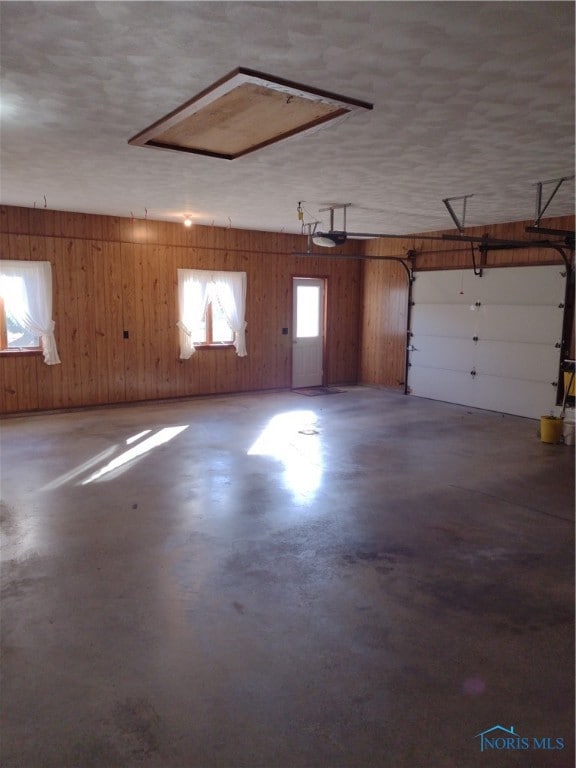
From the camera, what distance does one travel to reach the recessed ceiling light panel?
2838 mm

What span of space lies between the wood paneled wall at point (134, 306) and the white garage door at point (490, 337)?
2.22 metres

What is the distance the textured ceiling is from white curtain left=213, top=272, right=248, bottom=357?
2.84 meters

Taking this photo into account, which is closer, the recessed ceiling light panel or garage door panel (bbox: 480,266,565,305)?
the recessed ceiling light panel

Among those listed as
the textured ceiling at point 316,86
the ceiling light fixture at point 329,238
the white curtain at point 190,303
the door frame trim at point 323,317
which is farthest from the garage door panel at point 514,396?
the white curtain at point 190,303

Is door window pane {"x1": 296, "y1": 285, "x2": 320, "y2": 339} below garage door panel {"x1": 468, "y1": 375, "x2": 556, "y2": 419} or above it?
above

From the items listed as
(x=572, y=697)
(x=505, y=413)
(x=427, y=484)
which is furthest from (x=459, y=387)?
(x=572, y=697)

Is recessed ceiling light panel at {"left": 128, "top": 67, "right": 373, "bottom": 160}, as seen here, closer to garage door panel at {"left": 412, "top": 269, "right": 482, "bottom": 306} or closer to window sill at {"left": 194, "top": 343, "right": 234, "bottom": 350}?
window sill at {"left": 194, "top": 343, "right": 234, "bottom": 350}

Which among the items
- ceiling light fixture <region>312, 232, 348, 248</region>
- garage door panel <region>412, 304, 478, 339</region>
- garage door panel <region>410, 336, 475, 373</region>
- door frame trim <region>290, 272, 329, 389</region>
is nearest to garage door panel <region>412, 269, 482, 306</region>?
garage door panel <region>412, 304, 478, 339</region>

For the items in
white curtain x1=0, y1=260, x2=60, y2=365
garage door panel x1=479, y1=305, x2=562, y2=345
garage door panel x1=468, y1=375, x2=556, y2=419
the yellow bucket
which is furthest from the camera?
garage door panel x1=468, y1=375, x2=556, y2=419

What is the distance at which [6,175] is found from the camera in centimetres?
507

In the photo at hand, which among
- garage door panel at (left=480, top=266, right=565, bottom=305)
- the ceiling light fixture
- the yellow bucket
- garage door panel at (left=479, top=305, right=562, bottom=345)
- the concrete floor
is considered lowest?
the concrete floor

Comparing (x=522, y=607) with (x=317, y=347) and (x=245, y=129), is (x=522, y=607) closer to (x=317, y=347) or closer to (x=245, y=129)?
(x=245, y=129)

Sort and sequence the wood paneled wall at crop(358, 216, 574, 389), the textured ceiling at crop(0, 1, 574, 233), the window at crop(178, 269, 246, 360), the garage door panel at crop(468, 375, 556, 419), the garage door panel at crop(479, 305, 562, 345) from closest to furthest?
1. the textured ceiling at crop(0, 1, 574, 233)
2. the garage door panel at crop(479, 305, 562, 345)
3. the garage door panel at crop(468, 375, 556, 419)
4. the wood paneled wall at crop(358, 216, 574, 389)
5. the window at crop(178, 269, 246, 360)
